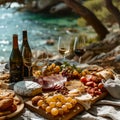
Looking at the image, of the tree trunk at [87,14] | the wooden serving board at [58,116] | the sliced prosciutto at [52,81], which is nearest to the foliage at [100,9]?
the tree trunk at [87,14]

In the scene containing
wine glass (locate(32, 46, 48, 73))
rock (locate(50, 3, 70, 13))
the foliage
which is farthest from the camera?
rock (locate(50, 3, 70, 13))

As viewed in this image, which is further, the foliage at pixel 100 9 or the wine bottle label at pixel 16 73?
the foliage at pixel 100 9

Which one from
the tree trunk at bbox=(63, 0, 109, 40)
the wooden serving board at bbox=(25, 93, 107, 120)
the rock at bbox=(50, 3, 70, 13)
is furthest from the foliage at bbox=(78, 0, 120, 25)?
the wooden serving board at bbox=(25, 93, 107, 120)

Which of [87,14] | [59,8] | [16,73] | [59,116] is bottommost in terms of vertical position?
[59,116]

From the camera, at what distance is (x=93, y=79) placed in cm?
160

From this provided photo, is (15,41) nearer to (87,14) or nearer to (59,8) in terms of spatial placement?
(87,14)

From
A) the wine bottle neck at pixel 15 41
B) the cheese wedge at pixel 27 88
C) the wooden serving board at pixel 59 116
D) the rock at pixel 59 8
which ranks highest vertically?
the rock at pixel 59 8

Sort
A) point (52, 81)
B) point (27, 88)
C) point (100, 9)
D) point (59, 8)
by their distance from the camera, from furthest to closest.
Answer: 1. point (59, 8)
2. point (100, 9)
3. point (52, 81)
4. point (27, 88)

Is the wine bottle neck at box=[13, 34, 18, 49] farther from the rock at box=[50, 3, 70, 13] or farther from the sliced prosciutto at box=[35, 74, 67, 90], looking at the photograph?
the rock at box=[50, 3, 70, 13]

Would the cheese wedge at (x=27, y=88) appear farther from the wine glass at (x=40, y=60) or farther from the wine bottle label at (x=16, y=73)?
the wine glass at (x=40, y=60)

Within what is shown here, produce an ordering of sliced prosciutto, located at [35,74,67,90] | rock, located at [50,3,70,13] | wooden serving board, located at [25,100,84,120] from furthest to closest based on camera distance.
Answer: rock, located at [50,3,70,13] → sliced prosciutto, located at [35,74,67,90] → wooden serving board, located at [25,100,84,120]

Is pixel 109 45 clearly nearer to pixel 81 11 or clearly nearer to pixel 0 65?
pixel 81 11

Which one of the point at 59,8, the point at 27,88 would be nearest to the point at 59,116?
the point at 27,88

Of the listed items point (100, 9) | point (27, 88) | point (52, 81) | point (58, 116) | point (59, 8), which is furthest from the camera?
point (59, 8)
